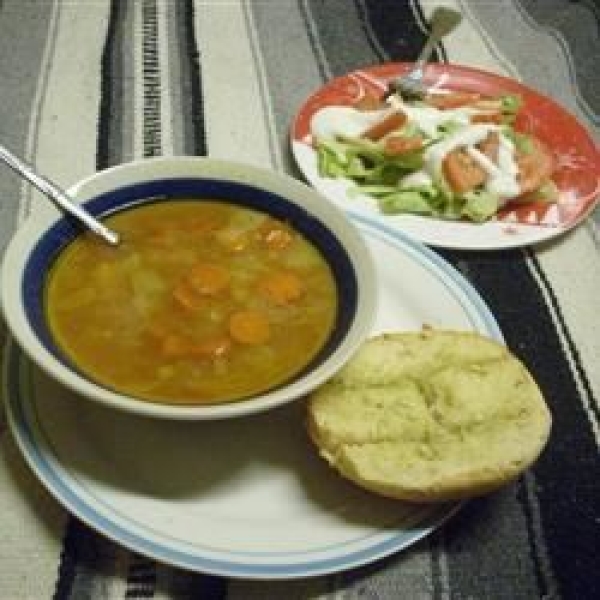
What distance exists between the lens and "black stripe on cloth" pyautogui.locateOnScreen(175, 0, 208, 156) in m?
1.62

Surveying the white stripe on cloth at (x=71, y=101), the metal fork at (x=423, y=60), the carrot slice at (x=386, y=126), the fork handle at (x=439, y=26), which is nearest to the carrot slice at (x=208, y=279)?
the white stripe on cloth at (x=71, y=101)

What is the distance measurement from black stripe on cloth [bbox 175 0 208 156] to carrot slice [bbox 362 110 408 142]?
0.95 ft

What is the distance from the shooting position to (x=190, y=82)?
1758 mm

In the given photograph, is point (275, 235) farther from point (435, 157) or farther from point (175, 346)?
point (435, 157)

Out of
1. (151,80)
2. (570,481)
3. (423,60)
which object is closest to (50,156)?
(151,80)

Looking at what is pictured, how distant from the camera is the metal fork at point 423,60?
1760 millimetres

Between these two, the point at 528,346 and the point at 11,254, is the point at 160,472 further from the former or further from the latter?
the point at 528,346

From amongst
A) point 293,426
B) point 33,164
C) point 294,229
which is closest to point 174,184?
point 294,229

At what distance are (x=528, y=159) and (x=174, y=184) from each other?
2.23ft

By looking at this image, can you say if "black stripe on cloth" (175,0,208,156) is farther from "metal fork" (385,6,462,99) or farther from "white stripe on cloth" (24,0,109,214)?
"metal fork" (385,6,462,99)

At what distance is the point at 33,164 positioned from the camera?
5.05 ft

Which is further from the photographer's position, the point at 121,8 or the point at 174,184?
the point at 121,8

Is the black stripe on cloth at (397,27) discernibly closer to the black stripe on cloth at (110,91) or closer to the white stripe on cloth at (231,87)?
the white stripe on cloth at (231,87)

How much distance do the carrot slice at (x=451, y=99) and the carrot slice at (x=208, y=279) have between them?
0.78m
